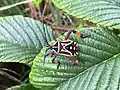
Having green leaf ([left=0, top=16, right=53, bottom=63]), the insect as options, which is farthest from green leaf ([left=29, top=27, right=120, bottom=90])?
green leaf ([left=0, top=16, right=53, bottom=63])

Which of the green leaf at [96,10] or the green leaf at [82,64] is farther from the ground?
the green leaf at [96,10]

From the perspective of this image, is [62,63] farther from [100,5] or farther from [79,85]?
[100,5]

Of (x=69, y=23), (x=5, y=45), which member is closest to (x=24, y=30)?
(x=5, y=45)

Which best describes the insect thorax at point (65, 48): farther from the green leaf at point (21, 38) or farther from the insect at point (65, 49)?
the green leaf at point (21, 38)

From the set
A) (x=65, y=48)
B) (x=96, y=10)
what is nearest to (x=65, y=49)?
(x=65, y=48)

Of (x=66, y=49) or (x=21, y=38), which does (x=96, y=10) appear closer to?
(x=66, y=49)

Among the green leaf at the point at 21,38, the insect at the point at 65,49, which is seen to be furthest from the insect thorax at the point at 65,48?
the green leaf at the point at 21,38
